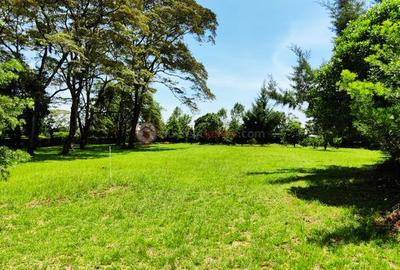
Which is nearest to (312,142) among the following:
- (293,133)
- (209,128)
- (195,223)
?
(293,133)

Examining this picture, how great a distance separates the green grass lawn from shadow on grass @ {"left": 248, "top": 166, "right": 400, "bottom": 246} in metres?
0.03

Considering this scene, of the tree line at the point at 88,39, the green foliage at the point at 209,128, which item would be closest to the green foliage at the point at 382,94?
the tree line at the point at 88,39

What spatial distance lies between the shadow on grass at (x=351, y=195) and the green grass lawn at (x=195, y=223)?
0.03 metres

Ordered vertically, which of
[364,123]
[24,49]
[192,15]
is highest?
[192,15]

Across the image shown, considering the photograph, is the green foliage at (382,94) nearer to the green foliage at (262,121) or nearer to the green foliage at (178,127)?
the green foliage at (262,121)

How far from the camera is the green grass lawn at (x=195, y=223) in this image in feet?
25.3

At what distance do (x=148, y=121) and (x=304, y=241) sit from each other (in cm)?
5863

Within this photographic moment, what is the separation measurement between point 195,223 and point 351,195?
5.81 metres

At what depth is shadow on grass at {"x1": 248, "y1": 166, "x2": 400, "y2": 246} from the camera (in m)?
8.66

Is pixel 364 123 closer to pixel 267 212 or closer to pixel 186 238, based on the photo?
pixel 267 212

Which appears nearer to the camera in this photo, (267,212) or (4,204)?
(267,212)

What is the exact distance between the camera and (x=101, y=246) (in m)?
8.59

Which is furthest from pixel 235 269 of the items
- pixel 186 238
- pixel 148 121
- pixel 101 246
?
pixel 148 121

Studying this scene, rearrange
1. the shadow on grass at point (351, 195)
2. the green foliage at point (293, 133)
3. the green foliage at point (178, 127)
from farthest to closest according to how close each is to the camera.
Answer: the green foliage at point (178, 127), the green foliage at point (293, 133), the shadow on grass at point (351, 195)
